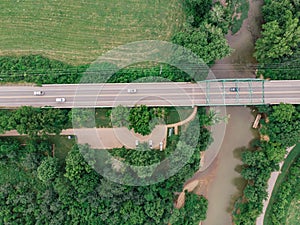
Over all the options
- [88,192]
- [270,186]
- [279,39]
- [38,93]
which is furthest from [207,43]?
[88,192]

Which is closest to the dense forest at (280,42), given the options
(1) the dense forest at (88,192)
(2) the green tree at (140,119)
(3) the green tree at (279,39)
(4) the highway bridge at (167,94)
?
(3) the green tree at (279,39)

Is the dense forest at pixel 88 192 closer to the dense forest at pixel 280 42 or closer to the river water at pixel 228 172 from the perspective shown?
the river water at pixel 228 172

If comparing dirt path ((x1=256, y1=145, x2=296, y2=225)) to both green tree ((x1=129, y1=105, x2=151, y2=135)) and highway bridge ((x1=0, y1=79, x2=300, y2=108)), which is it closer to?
highway bridge ((x1=0, y1=79, x2=300, y2=108))

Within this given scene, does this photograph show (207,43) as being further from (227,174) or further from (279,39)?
(227,174)

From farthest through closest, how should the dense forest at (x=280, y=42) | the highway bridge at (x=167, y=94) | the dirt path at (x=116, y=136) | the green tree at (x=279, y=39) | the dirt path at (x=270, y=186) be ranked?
the dirt path at (x=270, y=186) < the dirt path at (x=116, y=136) < the highway bridge at (x=167, y=94) < the dense forest at (x=280, y=42) < the green tree at (x=279, y=39)

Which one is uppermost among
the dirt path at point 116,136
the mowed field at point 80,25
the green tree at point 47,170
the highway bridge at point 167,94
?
the mowed field at point 80,25

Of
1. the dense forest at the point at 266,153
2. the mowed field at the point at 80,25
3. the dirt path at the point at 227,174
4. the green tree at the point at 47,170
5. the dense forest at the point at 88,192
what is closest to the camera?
the green tree at the point at 47,170

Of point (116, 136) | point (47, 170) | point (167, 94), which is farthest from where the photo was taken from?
point (116, 136)
